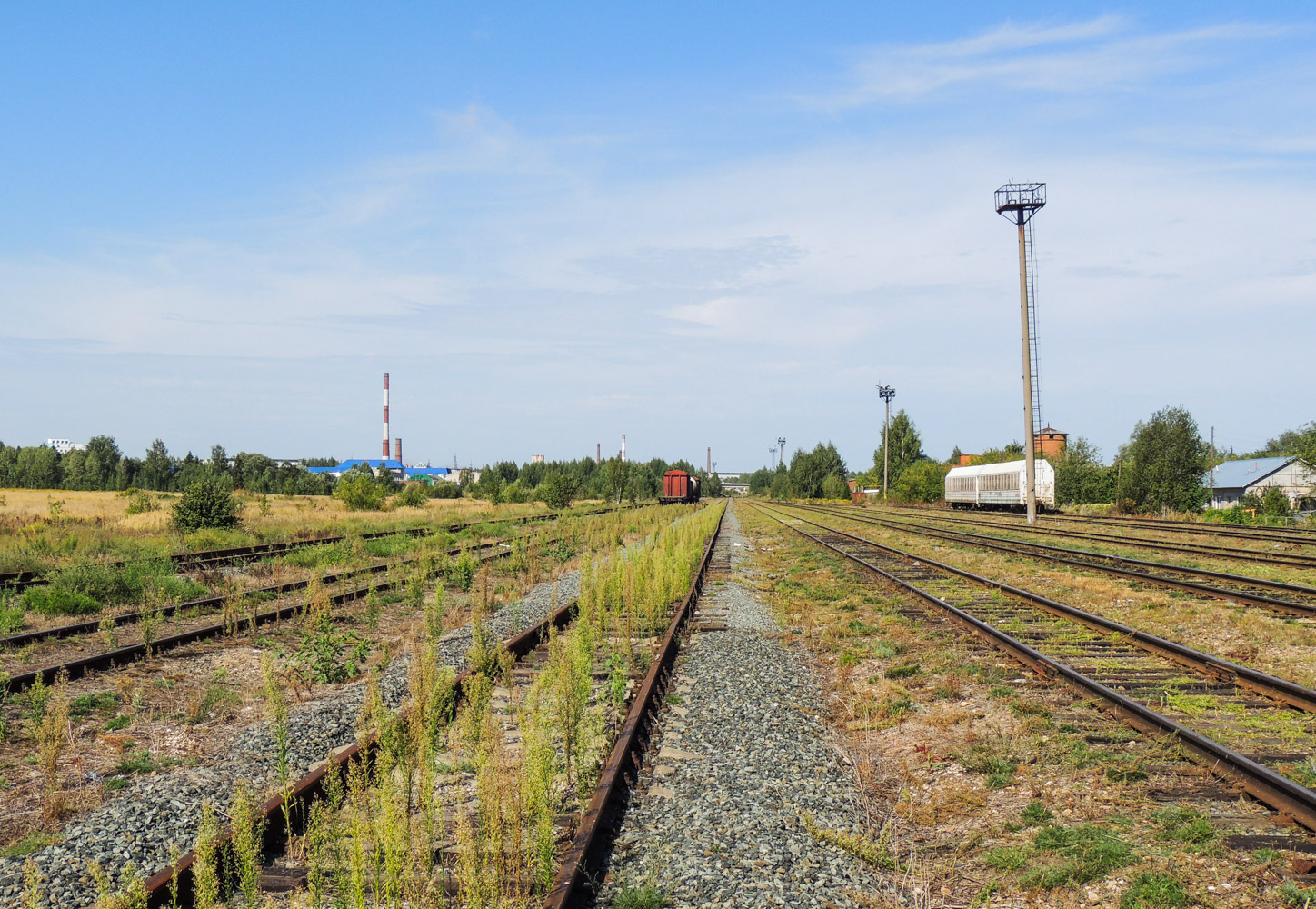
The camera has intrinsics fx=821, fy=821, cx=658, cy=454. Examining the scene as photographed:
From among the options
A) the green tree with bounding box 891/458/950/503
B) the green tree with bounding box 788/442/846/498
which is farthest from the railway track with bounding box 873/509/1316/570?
the green tree with bounding box 788/442/846/498

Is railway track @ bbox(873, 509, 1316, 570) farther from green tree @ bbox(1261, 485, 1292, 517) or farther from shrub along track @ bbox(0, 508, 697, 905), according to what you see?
green tree @ bbox(1261, 485, 1292, 517)

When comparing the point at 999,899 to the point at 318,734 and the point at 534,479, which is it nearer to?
the point at 318,734

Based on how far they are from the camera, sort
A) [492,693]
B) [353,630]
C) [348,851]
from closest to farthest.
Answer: [348,851], [492,693], [353,630]

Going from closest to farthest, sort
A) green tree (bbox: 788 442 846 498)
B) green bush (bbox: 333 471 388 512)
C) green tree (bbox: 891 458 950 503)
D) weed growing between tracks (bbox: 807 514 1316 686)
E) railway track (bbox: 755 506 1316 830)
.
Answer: railway track (bbox: 755 506 1316 830)
weed growing between tracks (bbox: 807 514 1316 686)
green bush (bbox: 333 471 388 512)
green tree (bbox: 891 458 950 503)
green tree (bbox: 788 442 846 498)

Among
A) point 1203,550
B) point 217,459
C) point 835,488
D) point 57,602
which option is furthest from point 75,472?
point 1203,550

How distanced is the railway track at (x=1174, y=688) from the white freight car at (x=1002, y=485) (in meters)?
36.9

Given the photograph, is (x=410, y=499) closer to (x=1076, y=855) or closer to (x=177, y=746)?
(x=177, y=746)

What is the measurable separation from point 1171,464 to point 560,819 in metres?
43.2

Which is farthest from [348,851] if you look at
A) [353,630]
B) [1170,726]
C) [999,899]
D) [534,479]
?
[534,479]

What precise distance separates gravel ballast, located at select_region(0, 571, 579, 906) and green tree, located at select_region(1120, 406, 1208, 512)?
41.9m

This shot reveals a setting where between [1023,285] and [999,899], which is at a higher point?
[1023,285]

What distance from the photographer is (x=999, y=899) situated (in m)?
3.91

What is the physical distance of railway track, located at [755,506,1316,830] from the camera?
5.09 meters

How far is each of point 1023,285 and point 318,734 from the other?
107ft
